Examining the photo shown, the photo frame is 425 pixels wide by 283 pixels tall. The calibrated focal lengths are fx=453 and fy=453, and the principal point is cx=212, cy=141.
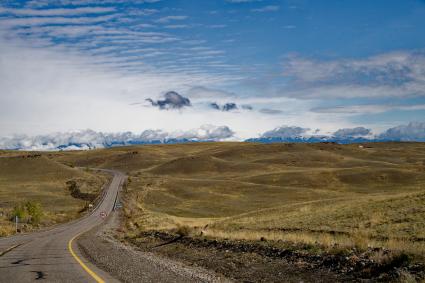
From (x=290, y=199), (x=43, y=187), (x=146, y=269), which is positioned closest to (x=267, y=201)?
(x=290, y=199)

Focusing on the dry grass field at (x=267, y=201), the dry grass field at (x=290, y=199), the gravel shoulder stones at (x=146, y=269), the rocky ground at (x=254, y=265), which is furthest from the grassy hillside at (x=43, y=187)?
the rocky ground at (x=254, y=265)

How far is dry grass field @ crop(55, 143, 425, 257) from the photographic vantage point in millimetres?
23078

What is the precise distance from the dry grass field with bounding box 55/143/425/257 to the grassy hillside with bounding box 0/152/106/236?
9.80 metres

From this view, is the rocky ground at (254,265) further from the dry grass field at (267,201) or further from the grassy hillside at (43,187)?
the grassy hillside at (43,187)

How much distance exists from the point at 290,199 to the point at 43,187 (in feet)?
182

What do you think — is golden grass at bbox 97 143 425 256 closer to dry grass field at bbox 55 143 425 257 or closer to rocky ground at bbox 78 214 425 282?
dry grass field at bbox 55 143 425 257

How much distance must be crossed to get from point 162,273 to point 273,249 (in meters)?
4.93

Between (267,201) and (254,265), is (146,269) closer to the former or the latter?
(254,265)

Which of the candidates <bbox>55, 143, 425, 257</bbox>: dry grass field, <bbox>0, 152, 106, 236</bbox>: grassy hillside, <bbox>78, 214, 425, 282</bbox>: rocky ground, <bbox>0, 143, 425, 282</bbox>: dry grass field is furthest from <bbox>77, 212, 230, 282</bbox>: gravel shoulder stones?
<bbox>0, 152, 106, 236</bbox>: grassy hillside

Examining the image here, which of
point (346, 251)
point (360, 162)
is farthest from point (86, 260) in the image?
point (360, 162)

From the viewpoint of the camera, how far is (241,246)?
19062 mm

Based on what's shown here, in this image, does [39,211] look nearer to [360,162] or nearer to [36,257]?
[36,257]

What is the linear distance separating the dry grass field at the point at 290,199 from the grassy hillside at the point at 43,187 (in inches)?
386

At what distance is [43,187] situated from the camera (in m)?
101
